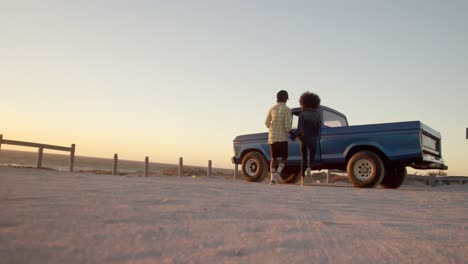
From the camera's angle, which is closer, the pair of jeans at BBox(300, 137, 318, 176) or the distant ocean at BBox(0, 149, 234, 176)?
the pair of jeans at BBox(300, 137, 318, 176)

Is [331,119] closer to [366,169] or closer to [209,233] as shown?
[366,169]

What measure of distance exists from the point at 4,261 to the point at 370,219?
7.28 feet

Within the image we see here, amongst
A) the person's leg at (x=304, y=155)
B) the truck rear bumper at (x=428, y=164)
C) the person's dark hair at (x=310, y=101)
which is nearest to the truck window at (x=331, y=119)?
the person's dark hair at (x=310, y=101)

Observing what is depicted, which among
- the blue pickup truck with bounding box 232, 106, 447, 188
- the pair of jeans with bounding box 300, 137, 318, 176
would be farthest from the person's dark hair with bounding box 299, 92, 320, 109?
the blue pickup truck with bounding box 232, 106, 447, 188

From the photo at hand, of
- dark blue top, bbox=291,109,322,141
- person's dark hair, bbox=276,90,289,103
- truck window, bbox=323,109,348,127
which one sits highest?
person's dark hair, bbox=276,90,289,103

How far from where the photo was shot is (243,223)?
7.32 ft

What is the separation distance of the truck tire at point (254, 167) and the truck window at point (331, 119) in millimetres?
1810

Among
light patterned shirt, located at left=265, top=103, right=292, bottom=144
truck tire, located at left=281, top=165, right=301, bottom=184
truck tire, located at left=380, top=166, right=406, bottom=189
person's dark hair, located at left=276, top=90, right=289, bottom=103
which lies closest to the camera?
light patterned shirt, located at left=265, top=103, right=292, bottom=144

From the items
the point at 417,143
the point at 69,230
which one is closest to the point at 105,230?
the point at 69,230

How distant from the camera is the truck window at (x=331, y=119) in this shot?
8580 mm

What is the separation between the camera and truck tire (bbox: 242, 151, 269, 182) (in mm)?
9070

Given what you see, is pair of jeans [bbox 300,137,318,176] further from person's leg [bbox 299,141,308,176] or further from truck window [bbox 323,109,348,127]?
truck window [bbox 323,109,348,127]

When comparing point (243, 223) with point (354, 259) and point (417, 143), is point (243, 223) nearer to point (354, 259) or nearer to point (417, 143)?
point (354, 259)

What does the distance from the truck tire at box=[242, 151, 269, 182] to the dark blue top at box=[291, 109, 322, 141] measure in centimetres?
226
